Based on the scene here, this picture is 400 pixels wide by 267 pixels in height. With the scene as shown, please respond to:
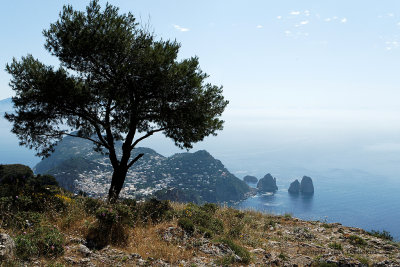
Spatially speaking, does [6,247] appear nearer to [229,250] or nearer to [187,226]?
[187,226]

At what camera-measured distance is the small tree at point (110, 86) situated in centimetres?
1238

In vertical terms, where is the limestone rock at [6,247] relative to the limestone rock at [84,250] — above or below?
above

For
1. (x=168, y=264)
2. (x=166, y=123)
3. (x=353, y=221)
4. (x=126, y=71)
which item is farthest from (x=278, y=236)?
(x=353, y=221)

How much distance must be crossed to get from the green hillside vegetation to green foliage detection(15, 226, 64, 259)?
21mm

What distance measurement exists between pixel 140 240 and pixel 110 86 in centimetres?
859

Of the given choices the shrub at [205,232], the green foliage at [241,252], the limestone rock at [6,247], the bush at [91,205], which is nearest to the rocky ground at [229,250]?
the limestone rock at [6,247]

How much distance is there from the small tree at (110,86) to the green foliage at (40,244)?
19.8ft

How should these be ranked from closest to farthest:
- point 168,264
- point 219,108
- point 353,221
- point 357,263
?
point 168,264
point 357,263
point 219,108
point 353,221

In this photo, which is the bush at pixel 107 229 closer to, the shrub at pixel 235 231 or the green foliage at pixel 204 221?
the green foliage at pixel 204 221

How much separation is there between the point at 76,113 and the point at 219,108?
8.54 m

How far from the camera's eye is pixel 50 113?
1370 centimetres

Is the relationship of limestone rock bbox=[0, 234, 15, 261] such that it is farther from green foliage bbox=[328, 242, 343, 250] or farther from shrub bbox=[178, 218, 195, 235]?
green foliage bbox=[328, 242, 343, 250]

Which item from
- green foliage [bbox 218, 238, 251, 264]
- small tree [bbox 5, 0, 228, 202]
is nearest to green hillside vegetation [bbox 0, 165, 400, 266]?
green foliage [bbox 218, 238, 251, 264]

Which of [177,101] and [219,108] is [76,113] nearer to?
[177,101]
